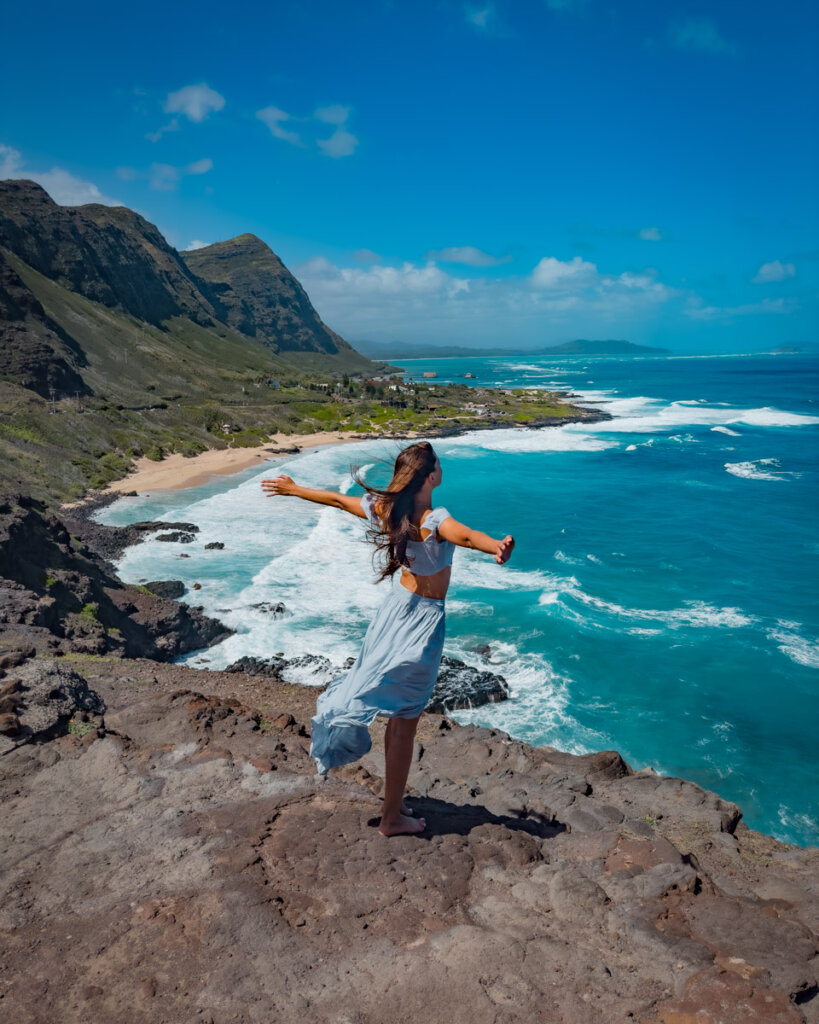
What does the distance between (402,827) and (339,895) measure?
0.69 meters

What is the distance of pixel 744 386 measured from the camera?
128 meters

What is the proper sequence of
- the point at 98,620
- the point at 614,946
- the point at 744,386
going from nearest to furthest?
the point at 614,946 < the point at 98,620 < the point at 744,386

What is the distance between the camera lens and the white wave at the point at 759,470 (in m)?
43.5

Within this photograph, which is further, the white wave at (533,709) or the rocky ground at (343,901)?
the white wave at (533,709)

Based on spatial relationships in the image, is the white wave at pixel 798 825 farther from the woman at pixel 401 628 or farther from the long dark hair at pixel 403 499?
the long dark hair at pixel 403 499

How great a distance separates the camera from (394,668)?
3.89 m

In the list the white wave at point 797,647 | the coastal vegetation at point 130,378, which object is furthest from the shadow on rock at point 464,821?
the coastal vegetation at point 130,378

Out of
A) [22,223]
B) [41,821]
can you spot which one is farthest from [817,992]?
[22,223]

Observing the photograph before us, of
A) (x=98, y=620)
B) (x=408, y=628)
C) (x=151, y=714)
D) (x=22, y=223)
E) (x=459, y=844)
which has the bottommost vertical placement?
(x=98, y=620)

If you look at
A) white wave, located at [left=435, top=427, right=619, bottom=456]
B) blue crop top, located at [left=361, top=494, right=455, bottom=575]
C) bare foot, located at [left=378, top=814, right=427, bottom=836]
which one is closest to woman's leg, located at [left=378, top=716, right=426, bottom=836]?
bare foot, located at [left=378, top=814, right=427, bottom=836]

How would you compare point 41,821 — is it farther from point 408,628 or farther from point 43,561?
point 43,561

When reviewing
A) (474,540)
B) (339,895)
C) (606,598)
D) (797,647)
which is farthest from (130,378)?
(474,540)

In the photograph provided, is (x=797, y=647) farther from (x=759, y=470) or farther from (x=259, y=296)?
(x=259, y=296)

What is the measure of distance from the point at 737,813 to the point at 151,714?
20.5 ft
